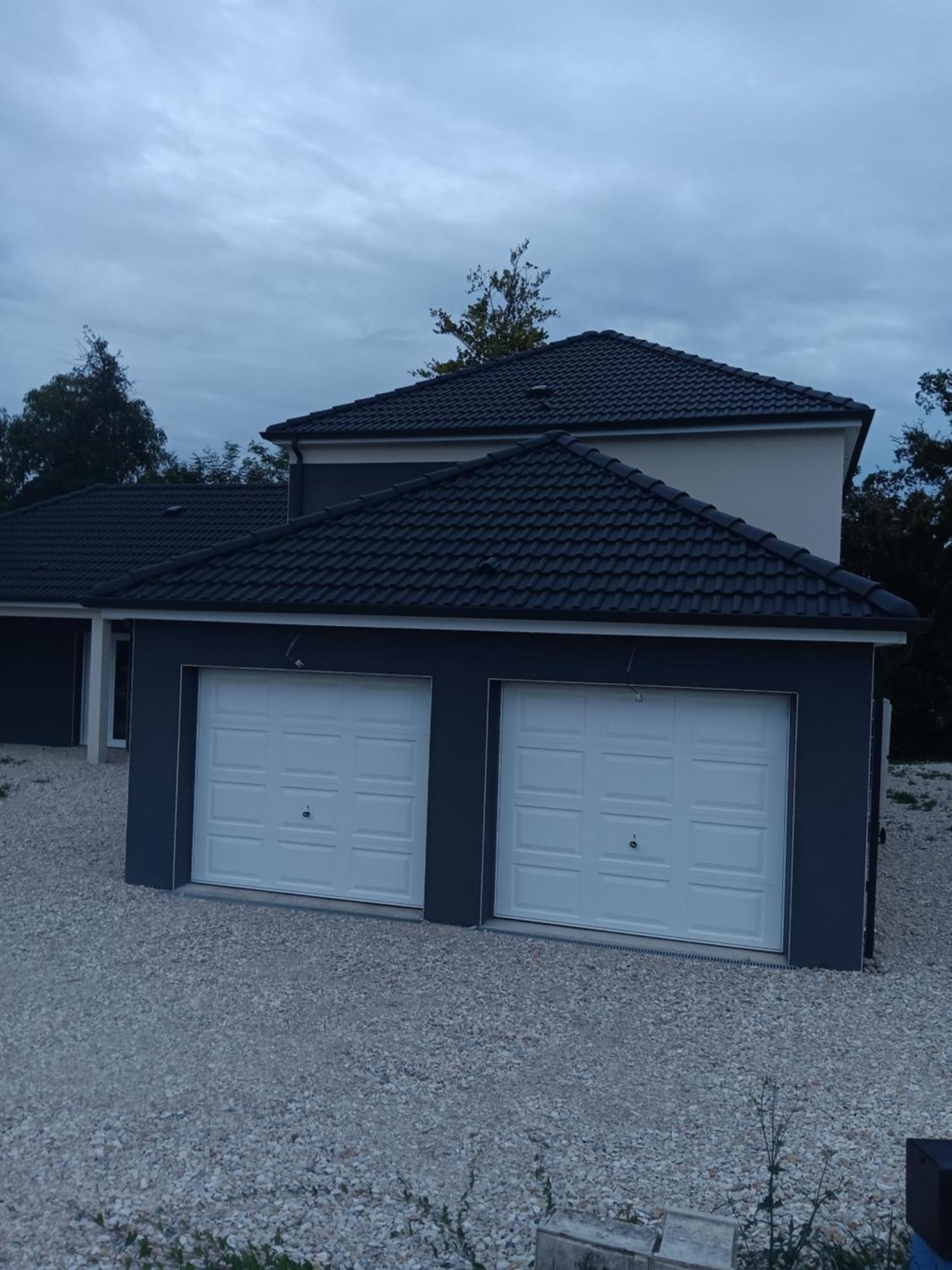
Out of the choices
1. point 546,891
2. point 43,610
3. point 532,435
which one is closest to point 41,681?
point 43,610

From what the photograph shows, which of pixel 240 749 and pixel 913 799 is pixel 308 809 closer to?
pixel 240 749

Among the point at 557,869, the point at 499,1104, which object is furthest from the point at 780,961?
the point at 499,1104

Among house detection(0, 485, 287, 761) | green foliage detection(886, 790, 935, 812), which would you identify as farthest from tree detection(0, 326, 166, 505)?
green foliage detection(886, 790, 935, 812)

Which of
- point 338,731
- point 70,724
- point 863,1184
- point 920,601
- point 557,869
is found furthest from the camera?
point 920,601

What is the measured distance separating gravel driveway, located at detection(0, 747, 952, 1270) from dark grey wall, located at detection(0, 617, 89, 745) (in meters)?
12.4

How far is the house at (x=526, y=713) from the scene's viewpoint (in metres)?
8.77

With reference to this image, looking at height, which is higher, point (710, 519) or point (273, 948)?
point (710, 519)

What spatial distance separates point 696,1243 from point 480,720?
6123mm

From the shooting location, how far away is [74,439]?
4756 cm

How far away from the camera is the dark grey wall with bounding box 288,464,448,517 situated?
16.0m

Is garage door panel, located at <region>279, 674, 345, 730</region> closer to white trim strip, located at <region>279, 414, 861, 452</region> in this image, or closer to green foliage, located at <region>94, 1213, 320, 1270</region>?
white trim strip, located at <region>279, 414, 861, 452</region>

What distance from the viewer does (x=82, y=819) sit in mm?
14266

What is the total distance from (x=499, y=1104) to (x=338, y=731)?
16.1 feet

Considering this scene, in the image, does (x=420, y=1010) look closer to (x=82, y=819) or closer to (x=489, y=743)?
(x=489, y=743)
